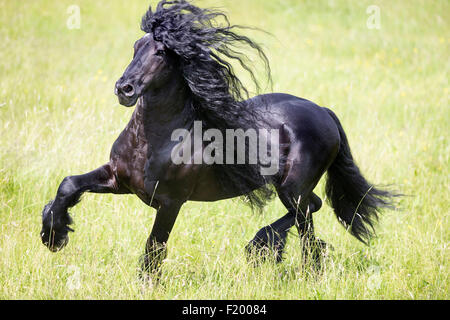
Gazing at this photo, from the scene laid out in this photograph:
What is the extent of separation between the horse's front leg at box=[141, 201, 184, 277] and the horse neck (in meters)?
0.44

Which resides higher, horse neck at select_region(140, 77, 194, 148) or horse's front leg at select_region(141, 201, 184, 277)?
horse neck at select_region(140, 77, 194, 148)

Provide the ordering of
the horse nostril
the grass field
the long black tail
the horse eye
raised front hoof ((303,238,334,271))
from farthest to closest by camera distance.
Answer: the long black tail, raised front hoof ((303,238,334,271)), the grass field, the horse eye, the horse nostril

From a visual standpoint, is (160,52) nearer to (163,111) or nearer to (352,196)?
(163,111)

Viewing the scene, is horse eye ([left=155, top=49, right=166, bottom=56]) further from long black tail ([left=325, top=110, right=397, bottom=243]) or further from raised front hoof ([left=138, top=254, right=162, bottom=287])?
long black tail ([left=325, top=110, right=397, bottom=243])

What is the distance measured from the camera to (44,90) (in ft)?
26.9

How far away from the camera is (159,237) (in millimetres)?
3703

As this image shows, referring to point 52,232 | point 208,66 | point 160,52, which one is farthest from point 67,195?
point 208,66

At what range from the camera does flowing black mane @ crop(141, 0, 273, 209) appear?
3551 mm

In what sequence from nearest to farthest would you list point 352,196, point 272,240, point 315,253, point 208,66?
1. point 208,66
2. point 272,240
3. point 315,253
4. point 352,196

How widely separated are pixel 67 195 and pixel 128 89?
0.86 m

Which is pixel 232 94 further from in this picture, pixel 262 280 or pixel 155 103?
pixel 262 280

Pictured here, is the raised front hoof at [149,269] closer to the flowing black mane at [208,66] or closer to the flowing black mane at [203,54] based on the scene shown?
the flowing black mane at [208,66]

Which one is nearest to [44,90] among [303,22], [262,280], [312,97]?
[312,97]

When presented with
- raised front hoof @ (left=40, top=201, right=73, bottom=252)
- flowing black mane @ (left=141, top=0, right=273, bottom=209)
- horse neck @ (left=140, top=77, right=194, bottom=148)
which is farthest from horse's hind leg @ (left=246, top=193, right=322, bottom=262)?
raised front hoof @ (left=40, top=201, right=73, bottom=252)
